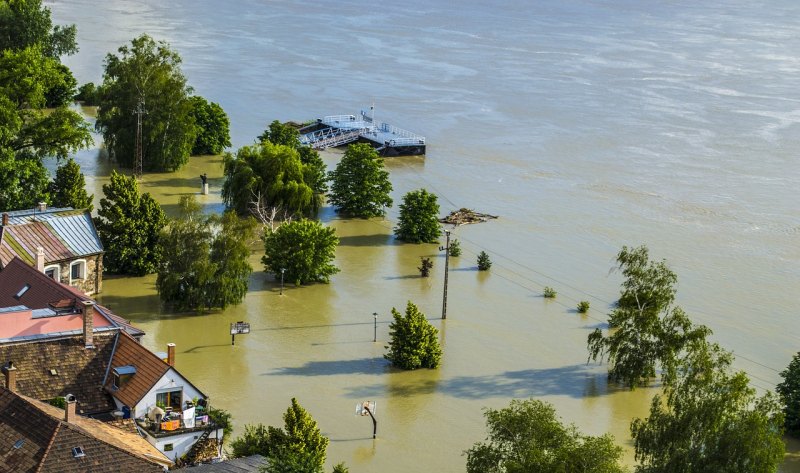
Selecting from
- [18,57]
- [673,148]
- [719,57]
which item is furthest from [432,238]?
[719,57]

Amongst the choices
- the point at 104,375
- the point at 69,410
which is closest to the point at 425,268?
the point at 104,375

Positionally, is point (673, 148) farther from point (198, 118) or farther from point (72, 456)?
point (72, 456)

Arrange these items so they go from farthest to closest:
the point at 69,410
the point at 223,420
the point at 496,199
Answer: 1. the point at 496,199
2. the point at 223,420
3. the point at 69,410

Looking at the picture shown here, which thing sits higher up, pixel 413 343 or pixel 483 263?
pixel 483 263

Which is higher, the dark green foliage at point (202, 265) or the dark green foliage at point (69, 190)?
the dark green foliage at point (69, 190)

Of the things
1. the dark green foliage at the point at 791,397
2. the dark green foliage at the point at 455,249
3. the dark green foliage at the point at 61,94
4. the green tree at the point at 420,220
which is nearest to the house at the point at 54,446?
the dark green foliage at the point at 791,397

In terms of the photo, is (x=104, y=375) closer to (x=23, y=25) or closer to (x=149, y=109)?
(x=149, y=109)

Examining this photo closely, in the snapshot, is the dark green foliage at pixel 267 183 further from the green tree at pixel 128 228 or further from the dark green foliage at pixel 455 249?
the green tree at pixel 128 228
